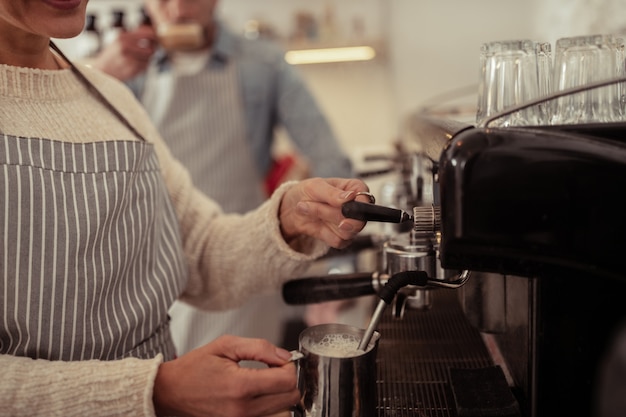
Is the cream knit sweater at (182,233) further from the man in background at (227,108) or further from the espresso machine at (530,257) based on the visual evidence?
the man in background at (227,108)

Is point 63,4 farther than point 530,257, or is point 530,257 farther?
point 63,4

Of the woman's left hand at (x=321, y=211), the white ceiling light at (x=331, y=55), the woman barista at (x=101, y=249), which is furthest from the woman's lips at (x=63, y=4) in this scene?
the white ceiling light at (x=331, y=55)

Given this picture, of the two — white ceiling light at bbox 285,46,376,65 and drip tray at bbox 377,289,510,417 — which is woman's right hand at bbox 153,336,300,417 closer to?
drip tray at bbox 377,289,510,417

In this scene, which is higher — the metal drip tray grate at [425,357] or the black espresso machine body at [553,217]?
the black espresso machine body at [553,217]

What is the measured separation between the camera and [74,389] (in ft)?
2.52

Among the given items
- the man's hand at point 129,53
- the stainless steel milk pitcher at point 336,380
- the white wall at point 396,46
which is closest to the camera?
the stainless steel milk pitcher at point 336,380

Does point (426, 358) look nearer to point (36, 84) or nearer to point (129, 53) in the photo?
point (36, 84)

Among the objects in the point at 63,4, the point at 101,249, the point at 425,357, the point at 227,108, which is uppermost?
the point at 63,4

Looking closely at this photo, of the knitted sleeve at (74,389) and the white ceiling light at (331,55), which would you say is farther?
the white ceiling light at (331,55)

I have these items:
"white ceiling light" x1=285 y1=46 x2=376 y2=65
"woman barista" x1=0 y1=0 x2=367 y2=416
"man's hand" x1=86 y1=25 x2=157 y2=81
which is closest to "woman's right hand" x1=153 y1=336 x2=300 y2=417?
"woman barista" x1=0 y1=0 x2=367 y2=416

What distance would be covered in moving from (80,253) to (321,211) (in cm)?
37

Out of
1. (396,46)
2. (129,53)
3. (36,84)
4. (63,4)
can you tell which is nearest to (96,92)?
(36,84)

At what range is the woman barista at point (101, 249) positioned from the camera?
0.76 meters

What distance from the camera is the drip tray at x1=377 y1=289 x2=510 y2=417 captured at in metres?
0.85
